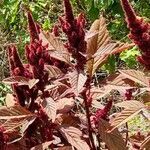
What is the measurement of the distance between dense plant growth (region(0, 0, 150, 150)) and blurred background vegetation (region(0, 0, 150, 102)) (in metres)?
1.93

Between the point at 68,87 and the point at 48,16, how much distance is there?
180 inches

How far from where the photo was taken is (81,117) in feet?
5.60

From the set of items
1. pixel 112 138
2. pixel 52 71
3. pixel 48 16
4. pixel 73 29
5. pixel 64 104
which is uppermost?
pixel 48 16

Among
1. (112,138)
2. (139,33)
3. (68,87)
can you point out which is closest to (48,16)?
(68,87)

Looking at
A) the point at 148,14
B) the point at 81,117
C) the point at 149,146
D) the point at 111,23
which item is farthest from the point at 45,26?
the point at 149,146

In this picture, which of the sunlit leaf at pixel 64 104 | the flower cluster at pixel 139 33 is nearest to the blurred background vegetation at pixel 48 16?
the sunlit leaf at pixel 64 104

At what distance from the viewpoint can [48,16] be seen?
6.05 metres

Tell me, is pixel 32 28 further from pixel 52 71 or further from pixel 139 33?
pixel 139 33

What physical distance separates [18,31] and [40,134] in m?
4.71

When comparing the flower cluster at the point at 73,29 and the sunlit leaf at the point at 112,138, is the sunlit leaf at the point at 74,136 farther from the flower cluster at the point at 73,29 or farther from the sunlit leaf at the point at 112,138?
the flower cluster at the point at 73,29

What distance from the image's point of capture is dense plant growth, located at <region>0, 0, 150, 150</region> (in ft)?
4.55

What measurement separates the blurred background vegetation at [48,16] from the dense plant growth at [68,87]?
193 cm

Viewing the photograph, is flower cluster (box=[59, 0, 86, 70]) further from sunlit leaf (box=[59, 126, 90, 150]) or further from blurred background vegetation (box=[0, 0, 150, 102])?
blurred background vegetation (box=[0, 0, 150, 102])

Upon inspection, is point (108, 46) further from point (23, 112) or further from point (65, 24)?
point (23, 112)
